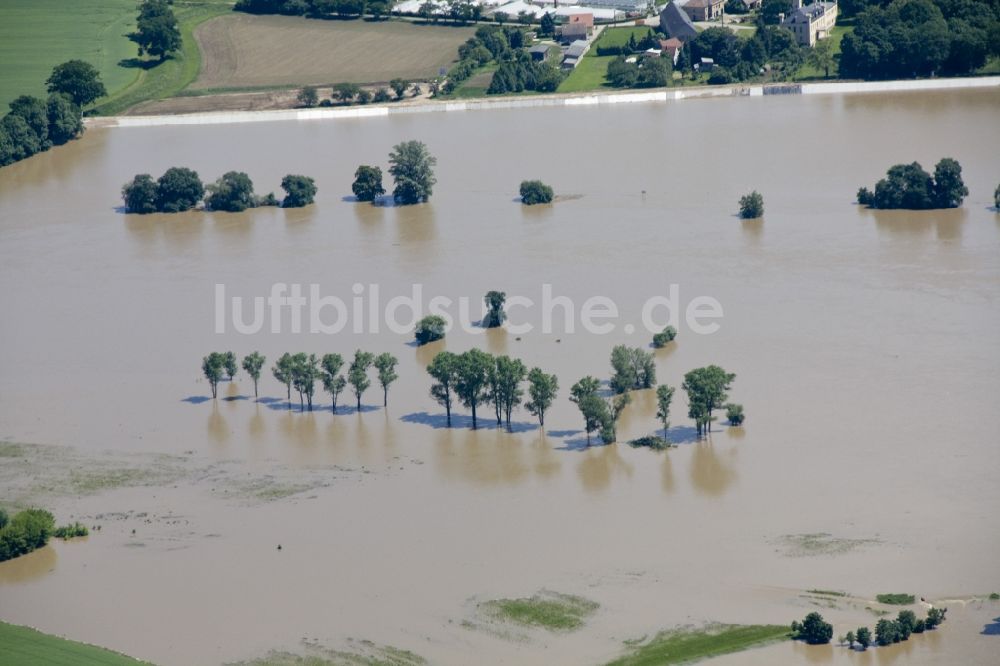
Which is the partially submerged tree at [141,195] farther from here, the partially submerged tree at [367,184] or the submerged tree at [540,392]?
the submerged tree at [540,392]

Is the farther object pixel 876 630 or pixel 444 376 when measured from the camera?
pixel 444 376

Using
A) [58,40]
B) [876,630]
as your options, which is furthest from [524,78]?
[876,630]

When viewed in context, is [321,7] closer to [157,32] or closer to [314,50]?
[314,50]

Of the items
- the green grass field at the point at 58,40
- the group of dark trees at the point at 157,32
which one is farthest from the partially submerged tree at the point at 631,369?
the group of dark trees at the point at 157,32

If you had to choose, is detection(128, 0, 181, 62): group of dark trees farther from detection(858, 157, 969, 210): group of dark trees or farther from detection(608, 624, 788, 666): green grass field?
detection(608, 624, 788, 666): green grass field

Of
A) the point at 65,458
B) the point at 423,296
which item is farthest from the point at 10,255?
the point at 65,458
